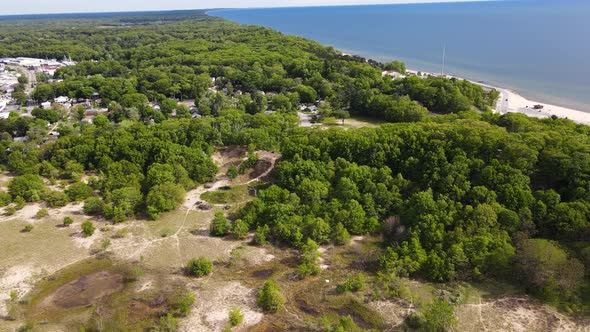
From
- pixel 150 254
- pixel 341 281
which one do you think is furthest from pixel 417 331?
pixel 150 254

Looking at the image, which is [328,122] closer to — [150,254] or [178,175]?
[178,175]

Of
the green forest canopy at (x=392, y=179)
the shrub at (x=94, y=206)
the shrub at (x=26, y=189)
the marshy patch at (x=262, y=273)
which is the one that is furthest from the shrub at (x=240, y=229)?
the shrub at (x=26, y=189)

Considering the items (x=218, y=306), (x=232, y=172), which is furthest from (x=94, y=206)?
(x=218, y=306)

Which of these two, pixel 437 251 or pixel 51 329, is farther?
pixel 437 251

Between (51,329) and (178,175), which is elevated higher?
(178,175)

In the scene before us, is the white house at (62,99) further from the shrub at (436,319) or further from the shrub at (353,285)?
the shrub at (436,319)
